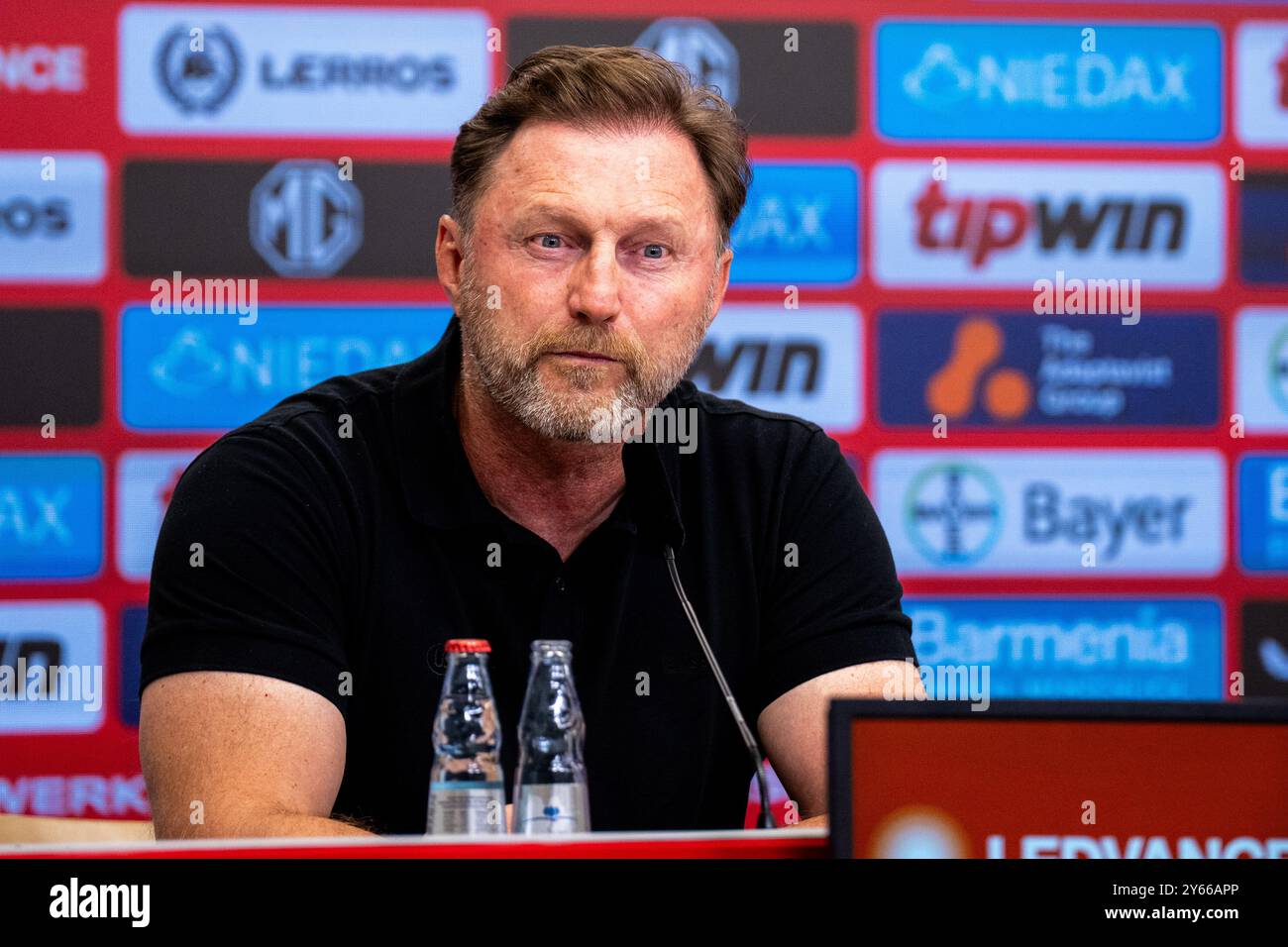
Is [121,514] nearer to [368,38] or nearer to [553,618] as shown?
[368,38]

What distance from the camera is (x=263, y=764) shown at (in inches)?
41.5

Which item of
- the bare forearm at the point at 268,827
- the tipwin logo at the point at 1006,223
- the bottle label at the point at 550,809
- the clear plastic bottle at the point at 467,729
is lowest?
the bare forearm at the point at 268,827

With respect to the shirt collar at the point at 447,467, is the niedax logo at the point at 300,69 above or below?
above

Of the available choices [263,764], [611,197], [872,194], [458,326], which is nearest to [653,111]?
[611,197]

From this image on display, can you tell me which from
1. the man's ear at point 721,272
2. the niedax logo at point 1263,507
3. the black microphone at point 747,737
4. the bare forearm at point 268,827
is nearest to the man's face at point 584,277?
the man's ear at point 721,272

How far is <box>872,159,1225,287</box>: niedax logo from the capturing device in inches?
91.8

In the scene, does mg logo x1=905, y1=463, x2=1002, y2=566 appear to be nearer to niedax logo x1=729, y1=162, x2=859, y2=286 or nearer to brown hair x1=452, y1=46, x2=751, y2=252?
niedax logo x1=729, y1=162, x2=859, y2=286

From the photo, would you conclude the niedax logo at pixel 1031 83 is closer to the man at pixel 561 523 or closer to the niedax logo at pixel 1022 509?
the niedax logo at pixel 1022 509

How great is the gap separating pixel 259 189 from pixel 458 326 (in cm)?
96

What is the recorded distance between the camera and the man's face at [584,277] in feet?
4.19

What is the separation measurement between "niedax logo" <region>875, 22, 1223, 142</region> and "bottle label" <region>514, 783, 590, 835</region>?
1.66 m

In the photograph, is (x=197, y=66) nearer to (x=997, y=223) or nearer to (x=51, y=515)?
(x=51, y=515)

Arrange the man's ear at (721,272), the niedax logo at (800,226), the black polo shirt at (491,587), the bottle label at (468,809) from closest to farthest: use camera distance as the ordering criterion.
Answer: the bottle label at (468,809), the black polo shirt at (491,587), the man's ear at (721,272), the niedax logo at (800,226)
